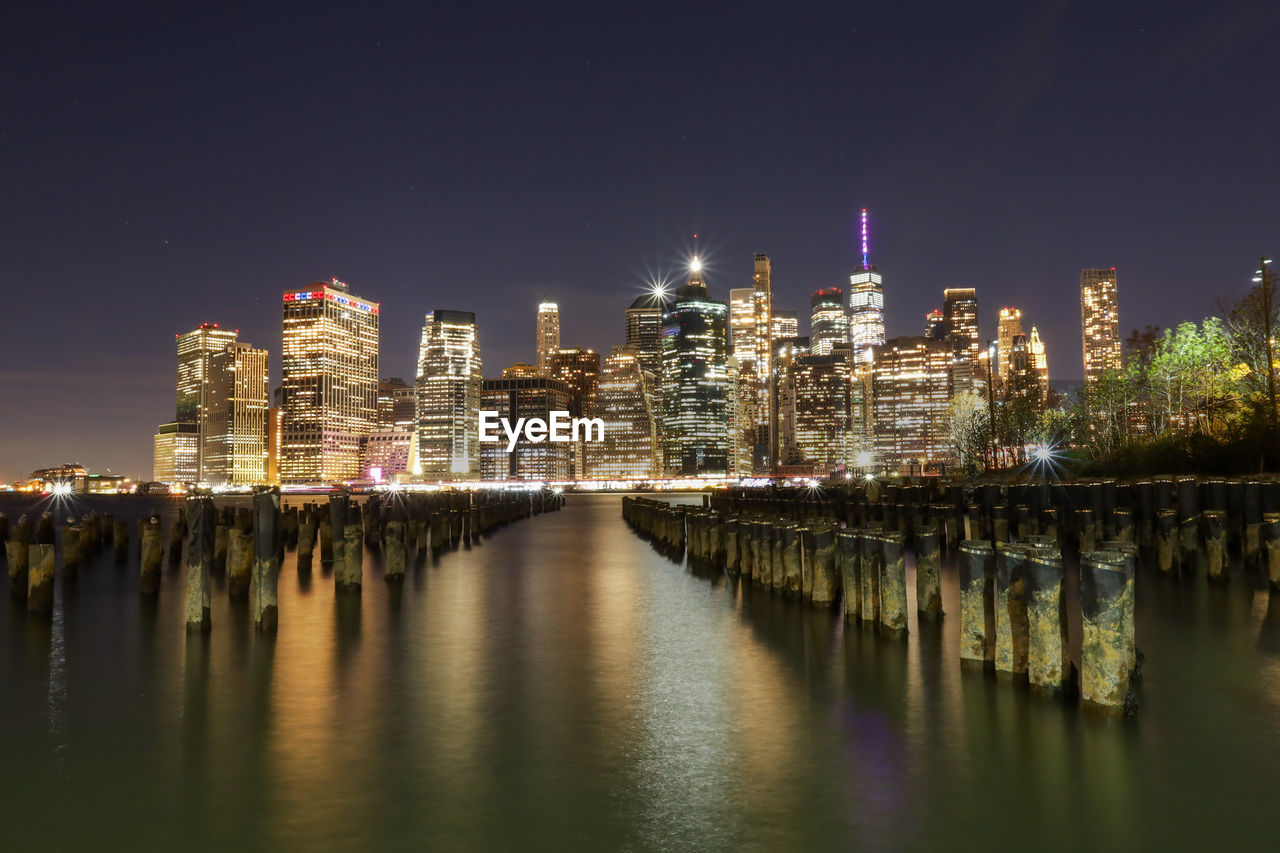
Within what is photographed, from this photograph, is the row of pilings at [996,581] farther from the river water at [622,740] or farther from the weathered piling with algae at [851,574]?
the river water at [622,740]

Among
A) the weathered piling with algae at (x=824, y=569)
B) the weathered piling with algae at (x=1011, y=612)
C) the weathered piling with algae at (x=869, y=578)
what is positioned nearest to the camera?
the weathered piling with algae at (x=1011, y=612)

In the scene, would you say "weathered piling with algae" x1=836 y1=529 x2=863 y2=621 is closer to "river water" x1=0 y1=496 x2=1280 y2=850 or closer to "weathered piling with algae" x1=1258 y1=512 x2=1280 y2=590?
"river water" x1=0 y1=496 x2=1280 y2=850

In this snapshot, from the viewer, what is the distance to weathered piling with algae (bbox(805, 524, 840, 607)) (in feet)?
54.3

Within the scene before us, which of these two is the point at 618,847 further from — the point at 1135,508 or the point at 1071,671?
the point at 1135,508

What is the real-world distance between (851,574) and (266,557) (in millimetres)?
10510

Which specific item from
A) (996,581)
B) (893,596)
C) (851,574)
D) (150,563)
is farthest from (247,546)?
(996,581)

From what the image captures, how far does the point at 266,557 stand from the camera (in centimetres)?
1577

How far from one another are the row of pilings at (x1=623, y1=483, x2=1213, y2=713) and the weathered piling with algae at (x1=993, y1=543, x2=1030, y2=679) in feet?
0.04

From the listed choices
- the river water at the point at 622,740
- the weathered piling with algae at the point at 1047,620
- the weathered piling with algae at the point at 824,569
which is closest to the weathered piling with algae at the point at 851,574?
the river water at the point at 622,740

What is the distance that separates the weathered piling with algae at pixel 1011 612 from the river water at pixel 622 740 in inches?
14.5

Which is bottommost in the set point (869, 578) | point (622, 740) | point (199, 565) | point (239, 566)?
point (622, 740)

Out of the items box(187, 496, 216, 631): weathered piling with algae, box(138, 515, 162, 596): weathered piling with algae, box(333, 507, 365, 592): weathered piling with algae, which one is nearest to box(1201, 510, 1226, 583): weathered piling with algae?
box(333, 507, 365, 592): weathered piling with algae

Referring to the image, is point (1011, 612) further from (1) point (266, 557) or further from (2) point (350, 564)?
(2) point (350, 564)

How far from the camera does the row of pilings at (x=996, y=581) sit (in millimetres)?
9055
